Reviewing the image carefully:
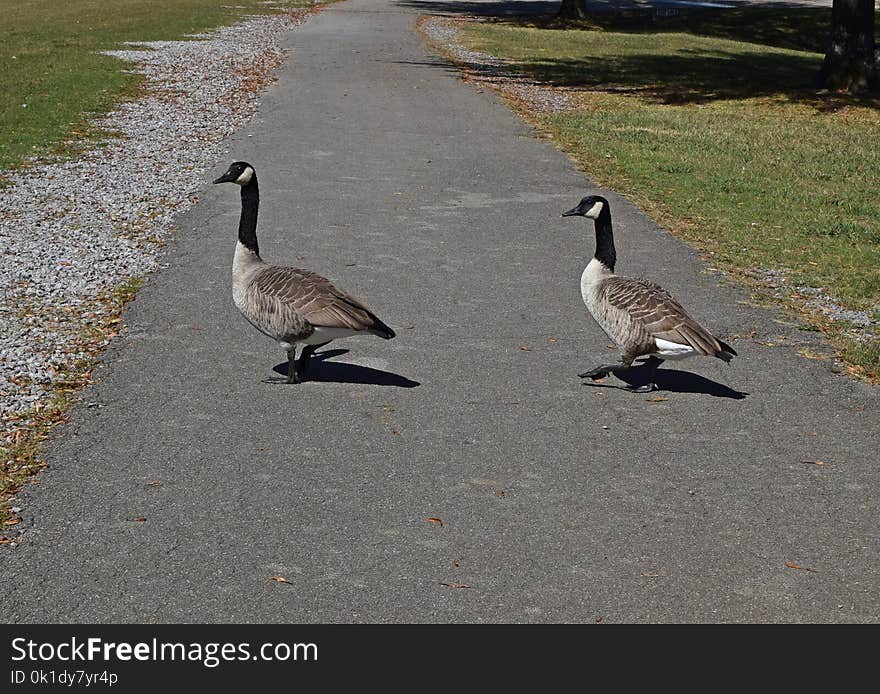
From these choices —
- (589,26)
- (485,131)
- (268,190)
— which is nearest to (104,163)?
(268,190)

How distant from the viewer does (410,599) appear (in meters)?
5.15

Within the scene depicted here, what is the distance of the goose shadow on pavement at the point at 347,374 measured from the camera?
8148mm

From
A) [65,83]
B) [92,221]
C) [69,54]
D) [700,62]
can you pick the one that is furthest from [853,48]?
[69,54]

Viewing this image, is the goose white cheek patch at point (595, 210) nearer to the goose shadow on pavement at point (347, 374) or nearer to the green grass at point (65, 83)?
the goose shadow on pavement at point (347, 374)

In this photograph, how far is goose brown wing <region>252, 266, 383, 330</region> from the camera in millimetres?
7441

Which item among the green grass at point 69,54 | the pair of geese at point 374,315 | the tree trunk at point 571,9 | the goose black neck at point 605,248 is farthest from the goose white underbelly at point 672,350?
the tree trunk at point 571,9

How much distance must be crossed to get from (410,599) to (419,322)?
463 cm

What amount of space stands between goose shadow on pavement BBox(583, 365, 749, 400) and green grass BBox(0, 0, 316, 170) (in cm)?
1164

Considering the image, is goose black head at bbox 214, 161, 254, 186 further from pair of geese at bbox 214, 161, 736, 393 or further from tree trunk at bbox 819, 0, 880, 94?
tree trunk at bbox 819, 0, 880, 94

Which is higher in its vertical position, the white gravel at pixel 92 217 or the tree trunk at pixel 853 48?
the tree trunk at pixel 853 48

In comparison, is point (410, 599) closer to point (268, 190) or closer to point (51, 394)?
point (51, 394)

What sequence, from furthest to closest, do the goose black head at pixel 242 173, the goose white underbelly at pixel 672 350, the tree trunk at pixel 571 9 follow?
the tree trunk at pixel 571 9
the goose black head at pixel 242 173
the goose white underbelly at pixel 672 350

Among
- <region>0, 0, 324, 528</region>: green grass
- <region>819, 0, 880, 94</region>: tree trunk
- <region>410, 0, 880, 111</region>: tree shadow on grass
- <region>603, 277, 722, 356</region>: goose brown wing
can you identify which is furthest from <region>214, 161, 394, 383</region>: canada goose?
<region>819, 0, 880, 94</region>: tree trunk

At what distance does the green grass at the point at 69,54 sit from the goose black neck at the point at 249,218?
952 cm
